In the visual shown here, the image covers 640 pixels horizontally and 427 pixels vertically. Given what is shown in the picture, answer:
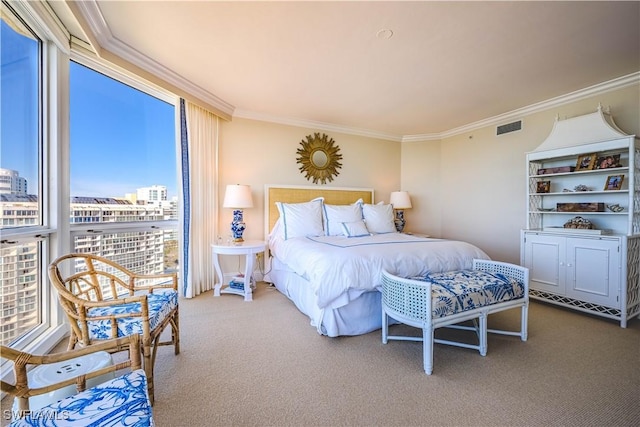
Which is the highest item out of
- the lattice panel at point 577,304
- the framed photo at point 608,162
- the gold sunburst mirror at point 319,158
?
the gold sunburst mirror at point 319,158

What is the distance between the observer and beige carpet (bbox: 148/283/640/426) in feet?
4.89

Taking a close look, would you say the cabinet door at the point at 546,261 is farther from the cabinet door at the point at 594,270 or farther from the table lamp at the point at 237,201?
the table lamp at the point at 237,201

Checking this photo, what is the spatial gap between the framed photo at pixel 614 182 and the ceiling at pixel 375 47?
1.03 m

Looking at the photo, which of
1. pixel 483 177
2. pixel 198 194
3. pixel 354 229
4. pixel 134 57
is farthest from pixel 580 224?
pixel 134 57

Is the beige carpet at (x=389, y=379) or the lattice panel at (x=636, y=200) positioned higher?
the lattice panel at (x=636, y=200)

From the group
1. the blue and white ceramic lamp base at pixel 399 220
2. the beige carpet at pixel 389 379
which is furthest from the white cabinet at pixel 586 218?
the blue and white ceramic lamp base at pixel 399 220

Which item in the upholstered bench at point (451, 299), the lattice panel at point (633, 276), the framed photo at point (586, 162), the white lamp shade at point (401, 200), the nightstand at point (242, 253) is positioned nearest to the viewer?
the upholstered bench at point (451, 299)

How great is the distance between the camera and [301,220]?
354 centimetres

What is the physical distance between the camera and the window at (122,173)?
246 cm

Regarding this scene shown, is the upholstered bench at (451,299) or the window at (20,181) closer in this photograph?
the window at (20,181)

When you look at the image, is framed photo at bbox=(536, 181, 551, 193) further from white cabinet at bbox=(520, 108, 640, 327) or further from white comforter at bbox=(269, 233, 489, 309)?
white comforter at bbox=(269, 233, 489, 309)

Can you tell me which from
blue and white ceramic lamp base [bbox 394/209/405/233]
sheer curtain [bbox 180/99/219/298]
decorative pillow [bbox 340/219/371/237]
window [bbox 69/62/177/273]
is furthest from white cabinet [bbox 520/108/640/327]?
window [bbox 69/62/177/273]

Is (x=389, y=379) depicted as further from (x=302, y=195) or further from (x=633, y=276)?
(x=302, y=195)

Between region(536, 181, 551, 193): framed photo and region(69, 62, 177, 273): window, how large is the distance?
14.7ft
